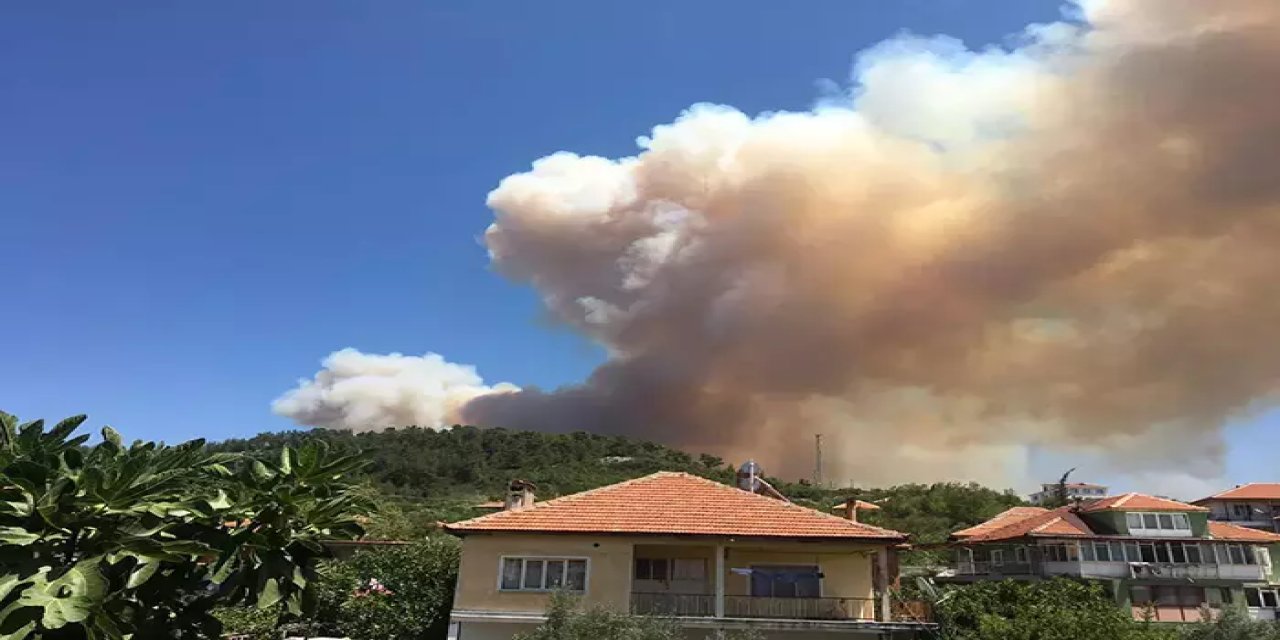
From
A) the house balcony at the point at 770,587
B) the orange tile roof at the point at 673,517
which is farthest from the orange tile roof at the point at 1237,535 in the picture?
the orange tile roof at the point at 673,517

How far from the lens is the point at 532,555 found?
1041 inches

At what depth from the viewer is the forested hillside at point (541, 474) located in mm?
77144

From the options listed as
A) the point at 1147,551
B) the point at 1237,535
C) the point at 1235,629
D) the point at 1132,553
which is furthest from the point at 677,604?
the point at 1237,535

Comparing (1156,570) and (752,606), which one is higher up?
(1156,570)

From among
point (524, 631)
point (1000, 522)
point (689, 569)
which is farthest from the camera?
point (1000, 522)

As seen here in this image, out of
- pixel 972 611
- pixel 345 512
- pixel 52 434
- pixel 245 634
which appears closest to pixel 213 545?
pixel 345 512

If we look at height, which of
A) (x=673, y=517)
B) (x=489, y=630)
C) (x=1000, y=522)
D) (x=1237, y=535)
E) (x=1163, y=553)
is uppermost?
(x=1000, y=522)

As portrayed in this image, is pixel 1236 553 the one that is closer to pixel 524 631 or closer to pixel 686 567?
pixel 686 567

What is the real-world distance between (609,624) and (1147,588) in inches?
1892

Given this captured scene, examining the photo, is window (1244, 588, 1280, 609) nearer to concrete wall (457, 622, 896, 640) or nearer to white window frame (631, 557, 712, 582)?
concrete wall (457, 622, 896, 640)

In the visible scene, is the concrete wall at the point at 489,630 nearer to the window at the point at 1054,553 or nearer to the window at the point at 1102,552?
the window at the point at 1054,553

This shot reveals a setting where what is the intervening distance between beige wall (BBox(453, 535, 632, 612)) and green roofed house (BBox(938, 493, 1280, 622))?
36.7 m

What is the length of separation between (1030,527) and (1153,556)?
7.34 meters

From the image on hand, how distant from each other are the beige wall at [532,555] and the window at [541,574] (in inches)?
7.7
